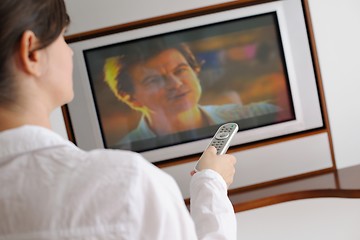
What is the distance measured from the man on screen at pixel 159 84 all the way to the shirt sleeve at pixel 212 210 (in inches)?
41.5

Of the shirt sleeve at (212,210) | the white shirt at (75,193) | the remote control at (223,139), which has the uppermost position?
the white shirt at (75,193)

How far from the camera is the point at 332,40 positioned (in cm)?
181

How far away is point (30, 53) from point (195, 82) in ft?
4.22

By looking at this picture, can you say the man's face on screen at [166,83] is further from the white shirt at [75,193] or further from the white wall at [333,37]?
the white shirt at [75,193]

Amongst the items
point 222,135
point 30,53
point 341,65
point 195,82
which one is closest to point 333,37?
point 341,65

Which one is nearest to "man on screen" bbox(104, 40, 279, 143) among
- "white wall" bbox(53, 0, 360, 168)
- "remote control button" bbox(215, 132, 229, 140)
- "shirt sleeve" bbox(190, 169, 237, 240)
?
"white wall" bbox(53, 0, 360, 168)

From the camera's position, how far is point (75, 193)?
1.58 feet

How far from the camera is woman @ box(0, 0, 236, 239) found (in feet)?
1.58

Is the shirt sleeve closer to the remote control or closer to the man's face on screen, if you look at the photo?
the remote control

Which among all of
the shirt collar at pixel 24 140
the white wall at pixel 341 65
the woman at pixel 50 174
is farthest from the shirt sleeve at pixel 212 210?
the white wall at pixel 341 65

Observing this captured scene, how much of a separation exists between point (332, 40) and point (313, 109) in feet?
0.90

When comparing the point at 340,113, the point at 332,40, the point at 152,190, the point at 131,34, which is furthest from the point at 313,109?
the point at 152,190

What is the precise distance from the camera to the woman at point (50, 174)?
1.58 feet

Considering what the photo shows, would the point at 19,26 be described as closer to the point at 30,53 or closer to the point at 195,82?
the point at 30,53
